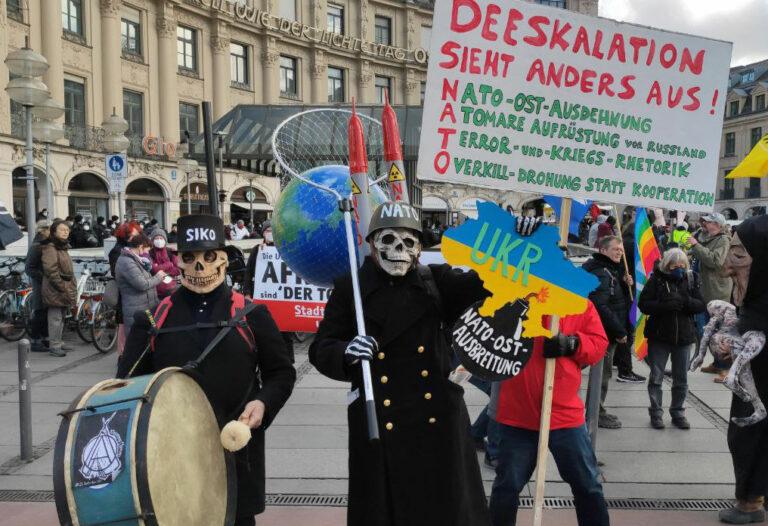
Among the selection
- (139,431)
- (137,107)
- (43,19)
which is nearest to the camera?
(139,431)

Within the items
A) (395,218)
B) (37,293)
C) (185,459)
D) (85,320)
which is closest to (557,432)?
(395,218)

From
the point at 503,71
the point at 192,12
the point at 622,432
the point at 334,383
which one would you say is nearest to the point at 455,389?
the point at 503,71

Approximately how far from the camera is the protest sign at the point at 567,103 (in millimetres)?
3049

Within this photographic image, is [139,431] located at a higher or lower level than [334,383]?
higher

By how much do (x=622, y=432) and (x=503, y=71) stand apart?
3.71 metres

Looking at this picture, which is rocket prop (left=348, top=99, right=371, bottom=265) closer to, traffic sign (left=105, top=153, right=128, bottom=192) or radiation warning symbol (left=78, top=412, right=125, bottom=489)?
radiation warning symbol (left=78, top=412, right=125, bottom=489)

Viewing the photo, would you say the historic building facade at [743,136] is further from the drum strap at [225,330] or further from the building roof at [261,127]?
the drum strap at [225,330]

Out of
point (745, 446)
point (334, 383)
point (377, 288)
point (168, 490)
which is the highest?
point (377, 288)

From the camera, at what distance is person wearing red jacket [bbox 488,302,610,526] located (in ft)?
10.3

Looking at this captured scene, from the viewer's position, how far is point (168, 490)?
7.74 ft

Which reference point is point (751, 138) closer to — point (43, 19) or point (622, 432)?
point (43, 19)

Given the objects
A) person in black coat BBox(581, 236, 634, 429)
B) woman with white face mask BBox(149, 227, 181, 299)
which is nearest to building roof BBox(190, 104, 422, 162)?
woman with white face mask BBox(149, 227, 181, 299)

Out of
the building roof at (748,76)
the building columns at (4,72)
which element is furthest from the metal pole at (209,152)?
the building roof at (748,76)

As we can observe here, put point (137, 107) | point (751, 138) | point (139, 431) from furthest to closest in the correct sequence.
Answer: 1. point (751, 138)
2. point (137, 107)
3. point (139, 431)
